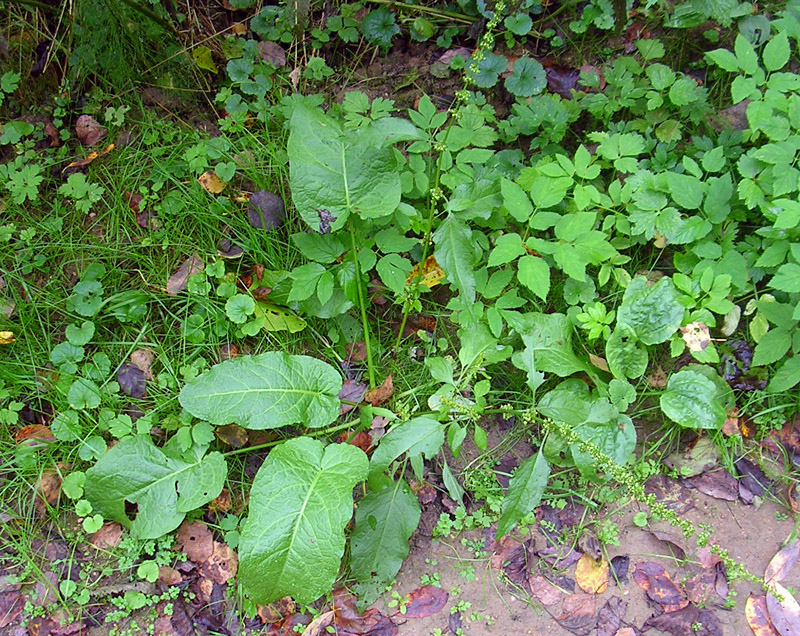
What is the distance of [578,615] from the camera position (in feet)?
7.68

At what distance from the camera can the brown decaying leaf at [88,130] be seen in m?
3.13

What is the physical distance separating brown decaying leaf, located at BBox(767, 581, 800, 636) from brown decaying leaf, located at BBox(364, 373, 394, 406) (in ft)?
5.42

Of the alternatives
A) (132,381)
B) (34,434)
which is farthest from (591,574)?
(34,434)

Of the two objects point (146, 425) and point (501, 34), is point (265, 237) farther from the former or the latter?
point (501, 34)

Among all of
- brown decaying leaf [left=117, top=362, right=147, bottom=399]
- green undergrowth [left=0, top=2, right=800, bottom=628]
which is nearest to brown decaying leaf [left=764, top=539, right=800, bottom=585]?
green undergrowth [left=0, top=2, right=800, bottom=628]

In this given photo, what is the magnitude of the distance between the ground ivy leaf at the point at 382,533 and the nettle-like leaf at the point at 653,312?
3.83 ft

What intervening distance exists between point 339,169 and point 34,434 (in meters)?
1.72

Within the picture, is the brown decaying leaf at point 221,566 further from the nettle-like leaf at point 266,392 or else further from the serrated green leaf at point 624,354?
the serrated green leaf at point 624,354

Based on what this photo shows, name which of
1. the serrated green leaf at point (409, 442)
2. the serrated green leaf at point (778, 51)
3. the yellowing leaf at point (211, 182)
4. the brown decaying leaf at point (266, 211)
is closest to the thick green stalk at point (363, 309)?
the serrated green leaf at point (409, 442)

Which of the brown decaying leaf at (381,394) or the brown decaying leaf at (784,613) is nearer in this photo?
the brown decaying leaf at (784,613)

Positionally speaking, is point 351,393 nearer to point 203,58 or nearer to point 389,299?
point 389,299

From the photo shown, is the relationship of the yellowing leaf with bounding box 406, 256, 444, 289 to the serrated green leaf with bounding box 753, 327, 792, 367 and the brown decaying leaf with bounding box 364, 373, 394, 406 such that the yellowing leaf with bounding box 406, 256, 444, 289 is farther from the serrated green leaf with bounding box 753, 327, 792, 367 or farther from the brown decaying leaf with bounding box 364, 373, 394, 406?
the serrated green leaf with bounding box 753, 327, 792, 367

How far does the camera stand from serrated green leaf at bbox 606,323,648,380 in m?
2.52

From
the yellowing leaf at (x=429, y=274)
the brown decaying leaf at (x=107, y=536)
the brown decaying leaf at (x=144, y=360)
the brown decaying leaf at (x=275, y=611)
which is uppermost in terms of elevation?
the yellowing leaf at (x=429, y=274)
